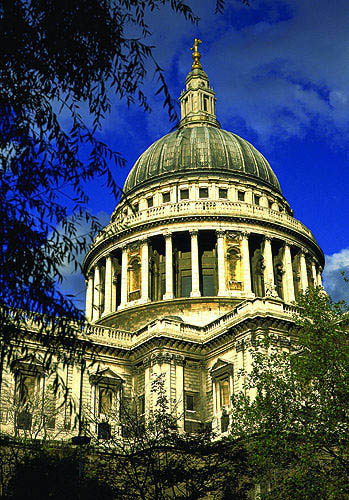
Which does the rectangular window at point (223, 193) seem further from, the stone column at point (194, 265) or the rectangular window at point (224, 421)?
the rectangular window at point (224, 421)

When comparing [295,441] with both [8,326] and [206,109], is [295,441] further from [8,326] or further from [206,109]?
[206,109]

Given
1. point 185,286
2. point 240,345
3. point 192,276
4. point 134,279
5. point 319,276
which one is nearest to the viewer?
point 240,345

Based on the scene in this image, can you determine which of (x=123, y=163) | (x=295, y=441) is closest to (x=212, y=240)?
(x=295, y=441)

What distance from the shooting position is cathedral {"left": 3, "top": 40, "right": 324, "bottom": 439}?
49750 millimetres

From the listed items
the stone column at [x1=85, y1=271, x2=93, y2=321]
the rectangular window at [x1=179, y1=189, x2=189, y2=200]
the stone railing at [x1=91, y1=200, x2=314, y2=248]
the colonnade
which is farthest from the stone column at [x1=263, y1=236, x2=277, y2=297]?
the stone column at [x1=85, y1=271, x2=93, y2=321]

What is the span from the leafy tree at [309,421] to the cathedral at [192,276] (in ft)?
46.0

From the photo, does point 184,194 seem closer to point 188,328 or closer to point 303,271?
point 303,271

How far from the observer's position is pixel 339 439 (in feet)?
92.5

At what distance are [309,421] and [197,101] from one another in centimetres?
6245

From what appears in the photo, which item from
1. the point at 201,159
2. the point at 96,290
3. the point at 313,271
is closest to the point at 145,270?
the point at 96,290

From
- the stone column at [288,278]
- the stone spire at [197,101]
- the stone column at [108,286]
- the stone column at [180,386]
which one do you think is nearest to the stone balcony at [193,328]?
the stone column at [180,386]

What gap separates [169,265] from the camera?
65062mm

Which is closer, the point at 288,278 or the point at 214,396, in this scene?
the point at 214,396

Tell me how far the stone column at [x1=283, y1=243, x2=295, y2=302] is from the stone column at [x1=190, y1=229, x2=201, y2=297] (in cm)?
969
